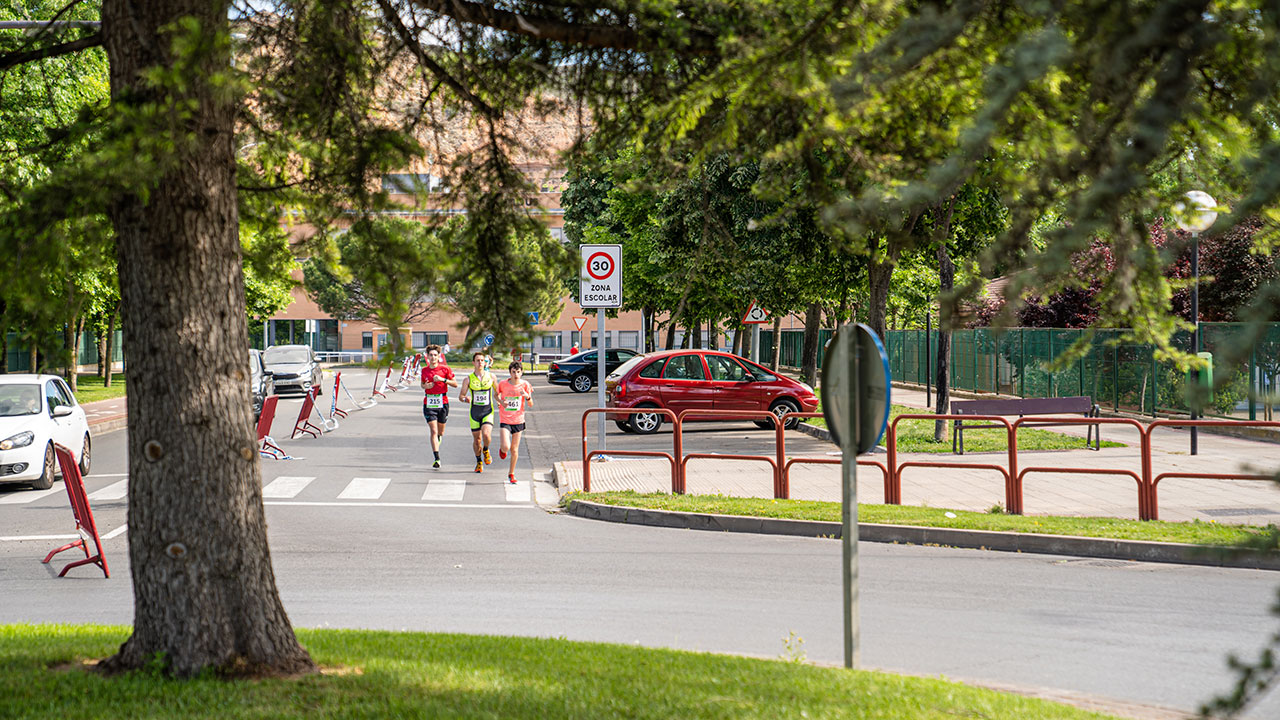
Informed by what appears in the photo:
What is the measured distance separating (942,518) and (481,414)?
308 inches

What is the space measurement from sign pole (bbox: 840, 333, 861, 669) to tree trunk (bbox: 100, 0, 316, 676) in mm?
2668

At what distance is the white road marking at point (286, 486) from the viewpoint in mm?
14162

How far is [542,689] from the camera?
518cm

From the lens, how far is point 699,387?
23188 millimetres

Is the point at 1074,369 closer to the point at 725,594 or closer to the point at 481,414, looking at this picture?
the point at 481,414

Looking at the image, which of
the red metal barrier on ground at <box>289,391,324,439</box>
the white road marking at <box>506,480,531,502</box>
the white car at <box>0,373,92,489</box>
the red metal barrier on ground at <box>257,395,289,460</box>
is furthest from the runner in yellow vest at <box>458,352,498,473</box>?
the red metal barrier on ground at <box>289,391,324,439</box>

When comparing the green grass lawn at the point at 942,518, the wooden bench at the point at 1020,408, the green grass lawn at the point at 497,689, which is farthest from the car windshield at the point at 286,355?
the green grass lawn at the point at 497,689

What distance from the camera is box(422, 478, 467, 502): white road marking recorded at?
13992mm

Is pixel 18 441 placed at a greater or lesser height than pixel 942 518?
greater

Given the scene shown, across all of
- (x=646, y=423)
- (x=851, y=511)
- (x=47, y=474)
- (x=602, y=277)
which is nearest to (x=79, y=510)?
(x=47, y=474)

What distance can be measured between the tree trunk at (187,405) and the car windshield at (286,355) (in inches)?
1411

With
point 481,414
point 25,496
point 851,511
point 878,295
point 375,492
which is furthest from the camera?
point 878,295

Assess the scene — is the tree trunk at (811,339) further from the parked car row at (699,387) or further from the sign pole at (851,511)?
the sign pole at (851,511)

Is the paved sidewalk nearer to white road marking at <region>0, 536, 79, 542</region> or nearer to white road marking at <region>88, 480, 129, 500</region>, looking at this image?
white road marking at <region>88, 480, 129, 500</region>
